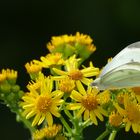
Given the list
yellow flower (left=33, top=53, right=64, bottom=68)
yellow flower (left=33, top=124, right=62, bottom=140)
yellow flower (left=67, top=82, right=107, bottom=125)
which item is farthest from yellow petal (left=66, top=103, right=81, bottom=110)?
yellow flower (left=33, top=53, right=64, bottom=68)

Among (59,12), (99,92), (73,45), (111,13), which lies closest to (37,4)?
(59,12)

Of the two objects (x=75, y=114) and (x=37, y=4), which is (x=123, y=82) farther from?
(x=37, y=4)

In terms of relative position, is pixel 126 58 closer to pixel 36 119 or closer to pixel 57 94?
pixel 57 94

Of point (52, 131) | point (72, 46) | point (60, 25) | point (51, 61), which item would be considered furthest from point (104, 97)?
point (60, 25)

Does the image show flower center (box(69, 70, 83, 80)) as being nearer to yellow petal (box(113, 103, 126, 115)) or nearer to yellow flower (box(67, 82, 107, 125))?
yellow flower (box(67, 82, 107, 125))

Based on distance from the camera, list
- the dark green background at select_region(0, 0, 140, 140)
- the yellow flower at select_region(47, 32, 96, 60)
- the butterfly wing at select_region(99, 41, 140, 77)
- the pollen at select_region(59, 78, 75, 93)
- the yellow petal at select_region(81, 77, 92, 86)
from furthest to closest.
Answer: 1. the dark green background at select_region(0, 0, 140, 140)
2. the yellow flower at select_region(47, 32, 96, 60)
3. the yellow petal at select_region(81, 77, 92, 86)
4. the pollen at select_region(59, 78, 75, 93)
5. the butterfly wing at select_region(99, 41, 140, 77)

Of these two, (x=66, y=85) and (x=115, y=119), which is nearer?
(x=115, y=119)

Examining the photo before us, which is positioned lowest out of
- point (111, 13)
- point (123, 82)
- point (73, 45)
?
point (123, 82)
